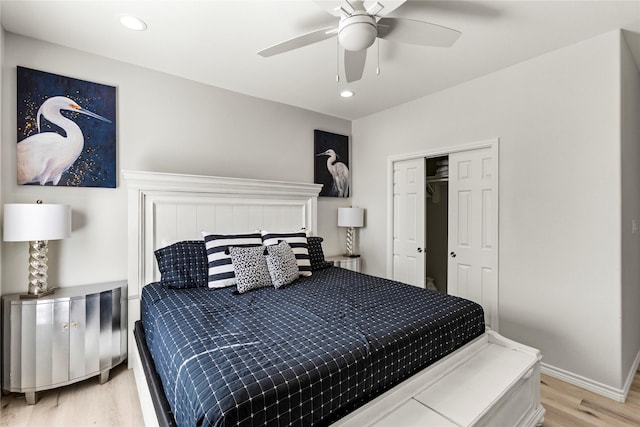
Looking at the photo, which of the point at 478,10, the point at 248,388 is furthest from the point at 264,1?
the point at 248,388

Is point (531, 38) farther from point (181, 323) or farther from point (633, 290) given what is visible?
point (181, 323)

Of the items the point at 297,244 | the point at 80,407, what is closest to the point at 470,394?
the point at 297,244

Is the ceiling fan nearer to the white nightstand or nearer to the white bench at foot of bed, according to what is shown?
the white bench at foot of bed

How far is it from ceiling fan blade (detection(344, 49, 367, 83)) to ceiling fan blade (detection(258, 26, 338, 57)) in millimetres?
226

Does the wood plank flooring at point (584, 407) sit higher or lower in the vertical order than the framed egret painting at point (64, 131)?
lower

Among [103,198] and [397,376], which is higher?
[103,198]

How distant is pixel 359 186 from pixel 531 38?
244cm

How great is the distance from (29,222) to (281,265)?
5.60 ft

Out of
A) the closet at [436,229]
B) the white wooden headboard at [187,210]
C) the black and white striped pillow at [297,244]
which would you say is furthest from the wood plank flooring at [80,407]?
the closet at [436,229]

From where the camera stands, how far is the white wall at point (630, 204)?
2258 millimetres

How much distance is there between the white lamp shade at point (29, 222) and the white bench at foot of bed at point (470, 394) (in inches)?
87.4

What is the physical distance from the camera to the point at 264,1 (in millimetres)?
1898

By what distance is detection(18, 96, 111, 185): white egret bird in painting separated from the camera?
2.27 meters

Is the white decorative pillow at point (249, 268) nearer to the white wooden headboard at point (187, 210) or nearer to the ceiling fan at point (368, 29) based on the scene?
the white wooden headboard at point (187, 210)
